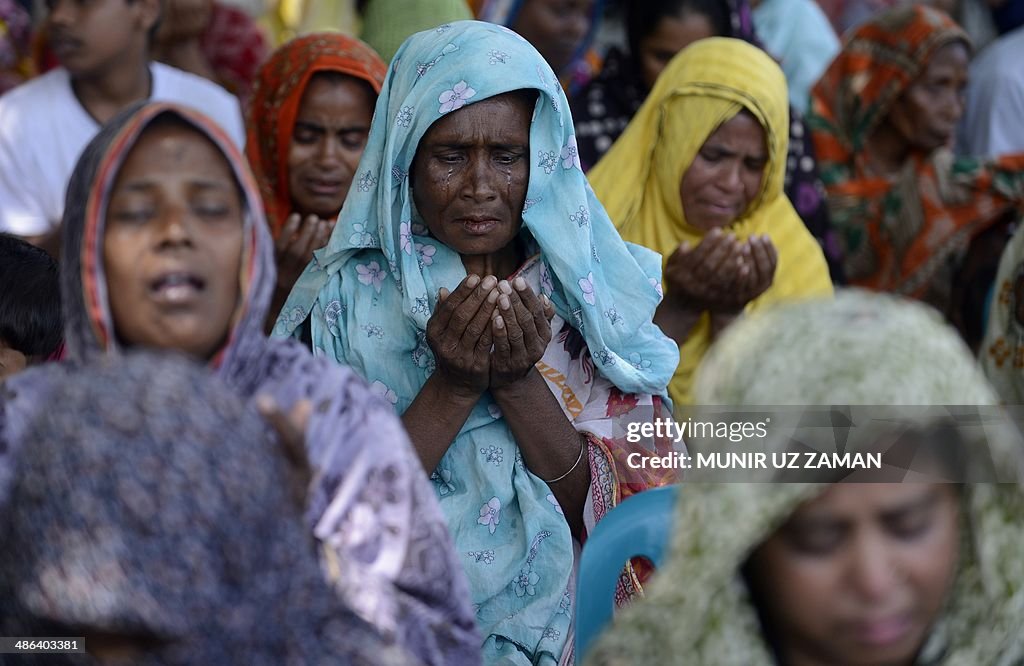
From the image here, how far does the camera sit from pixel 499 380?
114 inches

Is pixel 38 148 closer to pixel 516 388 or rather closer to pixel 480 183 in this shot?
pixel 480 183

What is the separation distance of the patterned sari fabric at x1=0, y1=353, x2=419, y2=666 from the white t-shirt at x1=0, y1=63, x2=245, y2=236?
2933 millimetres

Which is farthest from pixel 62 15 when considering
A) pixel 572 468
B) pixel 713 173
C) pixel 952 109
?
pixel 952 109

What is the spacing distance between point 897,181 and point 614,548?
12.1 ft

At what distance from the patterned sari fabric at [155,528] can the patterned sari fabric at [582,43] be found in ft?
11.9

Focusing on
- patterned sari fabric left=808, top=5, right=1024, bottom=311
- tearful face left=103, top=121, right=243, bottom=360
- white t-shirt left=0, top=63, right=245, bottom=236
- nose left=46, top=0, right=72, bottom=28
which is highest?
tearful face left=103, top=121, right=243, bottom=360

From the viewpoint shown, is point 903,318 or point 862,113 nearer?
point 903,318

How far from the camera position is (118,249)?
217 centimetres

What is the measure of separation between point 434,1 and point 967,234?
2109 millimetres

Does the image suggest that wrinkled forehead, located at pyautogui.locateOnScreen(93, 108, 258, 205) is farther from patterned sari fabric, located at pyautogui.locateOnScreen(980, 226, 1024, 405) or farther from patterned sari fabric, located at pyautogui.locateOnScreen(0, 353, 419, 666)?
patterned sari fabric, located at pyautogui.locateOnScreen(980, 226, 1024, 405)

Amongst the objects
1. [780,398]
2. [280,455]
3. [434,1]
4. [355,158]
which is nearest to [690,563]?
[780,398]

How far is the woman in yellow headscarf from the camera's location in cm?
409

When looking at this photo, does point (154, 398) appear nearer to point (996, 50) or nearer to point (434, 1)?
point (434, 1)

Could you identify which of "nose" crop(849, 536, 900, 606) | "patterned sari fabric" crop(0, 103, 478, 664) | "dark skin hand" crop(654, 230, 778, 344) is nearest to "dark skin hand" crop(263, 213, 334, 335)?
"dark skin hand" crop(654, 230, 778, 344)
